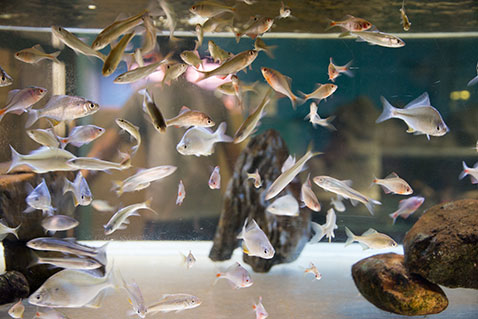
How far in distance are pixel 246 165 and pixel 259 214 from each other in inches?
31.4

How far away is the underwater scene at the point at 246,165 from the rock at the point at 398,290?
0.02 metres

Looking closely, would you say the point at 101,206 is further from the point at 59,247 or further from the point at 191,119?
the point at 191,119

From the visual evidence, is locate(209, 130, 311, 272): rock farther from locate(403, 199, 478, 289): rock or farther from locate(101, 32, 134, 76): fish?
locate(101, 32, 134, 76): fish

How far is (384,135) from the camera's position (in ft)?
20.9

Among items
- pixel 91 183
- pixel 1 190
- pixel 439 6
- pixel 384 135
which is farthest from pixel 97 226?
pixel 439 6

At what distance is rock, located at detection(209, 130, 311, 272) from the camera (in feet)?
17.2

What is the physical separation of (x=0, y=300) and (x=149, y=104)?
302 centimetres

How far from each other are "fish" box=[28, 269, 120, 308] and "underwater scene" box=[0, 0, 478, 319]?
1 centimetres

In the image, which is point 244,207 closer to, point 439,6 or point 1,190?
point 1,190

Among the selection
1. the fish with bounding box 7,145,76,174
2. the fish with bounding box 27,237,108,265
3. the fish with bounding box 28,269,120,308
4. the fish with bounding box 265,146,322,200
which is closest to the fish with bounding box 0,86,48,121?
the fish with bounding box 7,145,76,174

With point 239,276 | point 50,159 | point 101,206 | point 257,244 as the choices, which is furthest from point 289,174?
point 101,206

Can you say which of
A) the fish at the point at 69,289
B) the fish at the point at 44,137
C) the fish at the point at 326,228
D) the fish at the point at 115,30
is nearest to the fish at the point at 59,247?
the fish at the point at 69,289

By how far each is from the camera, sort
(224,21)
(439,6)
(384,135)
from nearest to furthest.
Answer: (224,21), (439,6), (384,135)

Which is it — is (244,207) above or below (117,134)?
below
